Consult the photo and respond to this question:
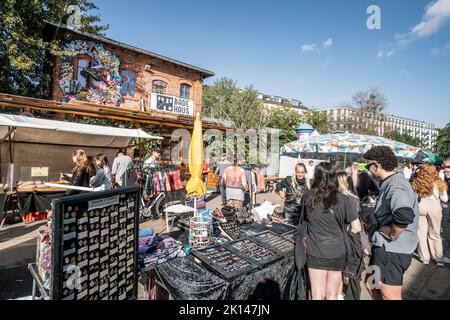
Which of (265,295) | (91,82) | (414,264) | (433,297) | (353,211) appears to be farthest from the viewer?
(91,82)

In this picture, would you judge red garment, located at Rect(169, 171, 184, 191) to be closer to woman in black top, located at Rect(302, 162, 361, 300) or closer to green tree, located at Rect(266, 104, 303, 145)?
woman in black top, located at Rect(302, 162, 361, 300)

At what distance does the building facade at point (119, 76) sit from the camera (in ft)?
40.1

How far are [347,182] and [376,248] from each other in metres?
1.56

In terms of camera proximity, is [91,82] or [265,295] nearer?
[265,295]

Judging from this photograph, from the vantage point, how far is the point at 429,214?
4.88 metres

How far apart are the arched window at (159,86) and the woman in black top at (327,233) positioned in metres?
14.5

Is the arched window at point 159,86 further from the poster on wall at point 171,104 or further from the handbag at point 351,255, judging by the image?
the handbag at point 351,255

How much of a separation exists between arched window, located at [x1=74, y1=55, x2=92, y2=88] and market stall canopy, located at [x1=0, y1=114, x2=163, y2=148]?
4127 millimetres

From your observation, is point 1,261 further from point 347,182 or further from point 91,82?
point 91,82

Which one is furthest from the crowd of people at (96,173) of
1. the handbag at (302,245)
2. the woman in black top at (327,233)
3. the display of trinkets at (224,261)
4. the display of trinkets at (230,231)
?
the woman in black top at (327,233)

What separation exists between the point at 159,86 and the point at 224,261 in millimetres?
14657

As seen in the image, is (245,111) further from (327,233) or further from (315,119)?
(327,233)
